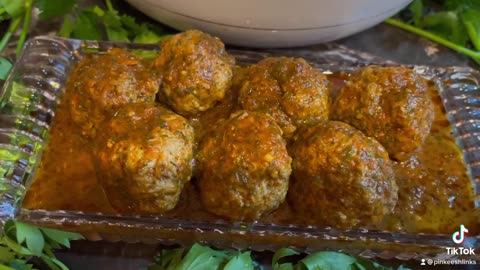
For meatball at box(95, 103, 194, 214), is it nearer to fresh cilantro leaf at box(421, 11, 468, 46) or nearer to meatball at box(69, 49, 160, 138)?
meatball at box(69, 49, 160, 138)

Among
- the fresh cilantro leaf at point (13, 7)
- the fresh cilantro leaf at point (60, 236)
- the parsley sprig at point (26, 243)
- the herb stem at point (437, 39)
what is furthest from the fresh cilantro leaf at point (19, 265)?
the herb stem at point (437, 39)

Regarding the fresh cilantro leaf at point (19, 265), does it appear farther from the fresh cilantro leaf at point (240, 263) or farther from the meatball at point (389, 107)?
the meatball at point (389, 107)

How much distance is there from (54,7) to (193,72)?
3.07 feet

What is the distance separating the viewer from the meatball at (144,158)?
1.57 m

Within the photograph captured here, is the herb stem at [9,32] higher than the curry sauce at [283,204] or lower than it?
higher

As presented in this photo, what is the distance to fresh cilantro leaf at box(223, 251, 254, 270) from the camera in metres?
1.55

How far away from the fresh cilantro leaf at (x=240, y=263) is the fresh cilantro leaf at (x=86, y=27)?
131 centimetres

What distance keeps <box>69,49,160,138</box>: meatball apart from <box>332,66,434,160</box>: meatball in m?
0.69

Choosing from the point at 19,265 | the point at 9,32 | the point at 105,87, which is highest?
the point at 9,32

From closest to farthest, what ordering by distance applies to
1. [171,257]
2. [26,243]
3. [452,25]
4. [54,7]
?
[26,243]
[171,257]
[54,7]
[452,25]

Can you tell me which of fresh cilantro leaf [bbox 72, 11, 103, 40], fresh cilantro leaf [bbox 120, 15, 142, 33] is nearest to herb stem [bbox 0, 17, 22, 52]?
fresh cilantro leaf [bbox 72, 11, 103, 40]

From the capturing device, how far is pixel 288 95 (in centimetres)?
183

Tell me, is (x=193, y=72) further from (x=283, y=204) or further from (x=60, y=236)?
(x=60, y=236)

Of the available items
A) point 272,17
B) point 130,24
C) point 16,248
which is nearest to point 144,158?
point 16,248
